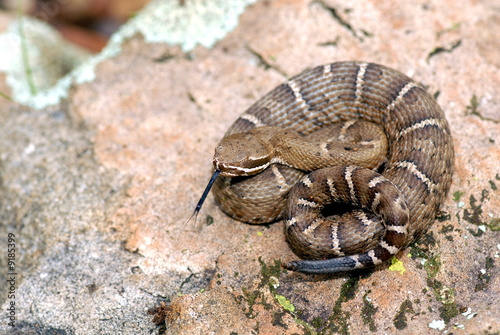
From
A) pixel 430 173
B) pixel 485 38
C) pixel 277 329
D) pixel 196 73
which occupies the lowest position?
pixel 277 329

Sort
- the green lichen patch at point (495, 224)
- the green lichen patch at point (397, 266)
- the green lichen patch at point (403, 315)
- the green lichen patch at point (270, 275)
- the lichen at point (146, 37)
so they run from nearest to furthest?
the green lichen patch at point (403, 315) → the green lichen patch at point (397, 266) → the green lichen patch at point (270, 275) → the green lichen patch at point (495, 224) → the lichen at point (146, 37)

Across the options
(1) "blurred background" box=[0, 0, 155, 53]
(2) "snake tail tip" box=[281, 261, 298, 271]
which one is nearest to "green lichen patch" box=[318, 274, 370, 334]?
(2) "snake tail tip" box=[281, 261, 298, 271]

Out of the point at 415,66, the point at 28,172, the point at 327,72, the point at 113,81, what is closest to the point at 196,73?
the point at 113,81

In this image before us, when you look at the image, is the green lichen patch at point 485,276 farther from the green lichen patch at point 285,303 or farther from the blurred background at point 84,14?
the blurred background at point 84,14

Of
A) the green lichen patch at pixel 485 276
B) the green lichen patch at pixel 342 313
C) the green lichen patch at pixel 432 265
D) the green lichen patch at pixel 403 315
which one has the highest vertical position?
the green lichen patch at pixel 485 276

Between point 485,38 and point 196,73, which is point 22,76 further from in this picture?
point 485,38

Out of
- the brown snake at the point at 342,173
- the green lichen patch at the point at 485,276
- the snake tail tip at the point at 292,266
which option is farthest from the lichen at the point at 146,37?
the green lichen patch at the point at 485,276
